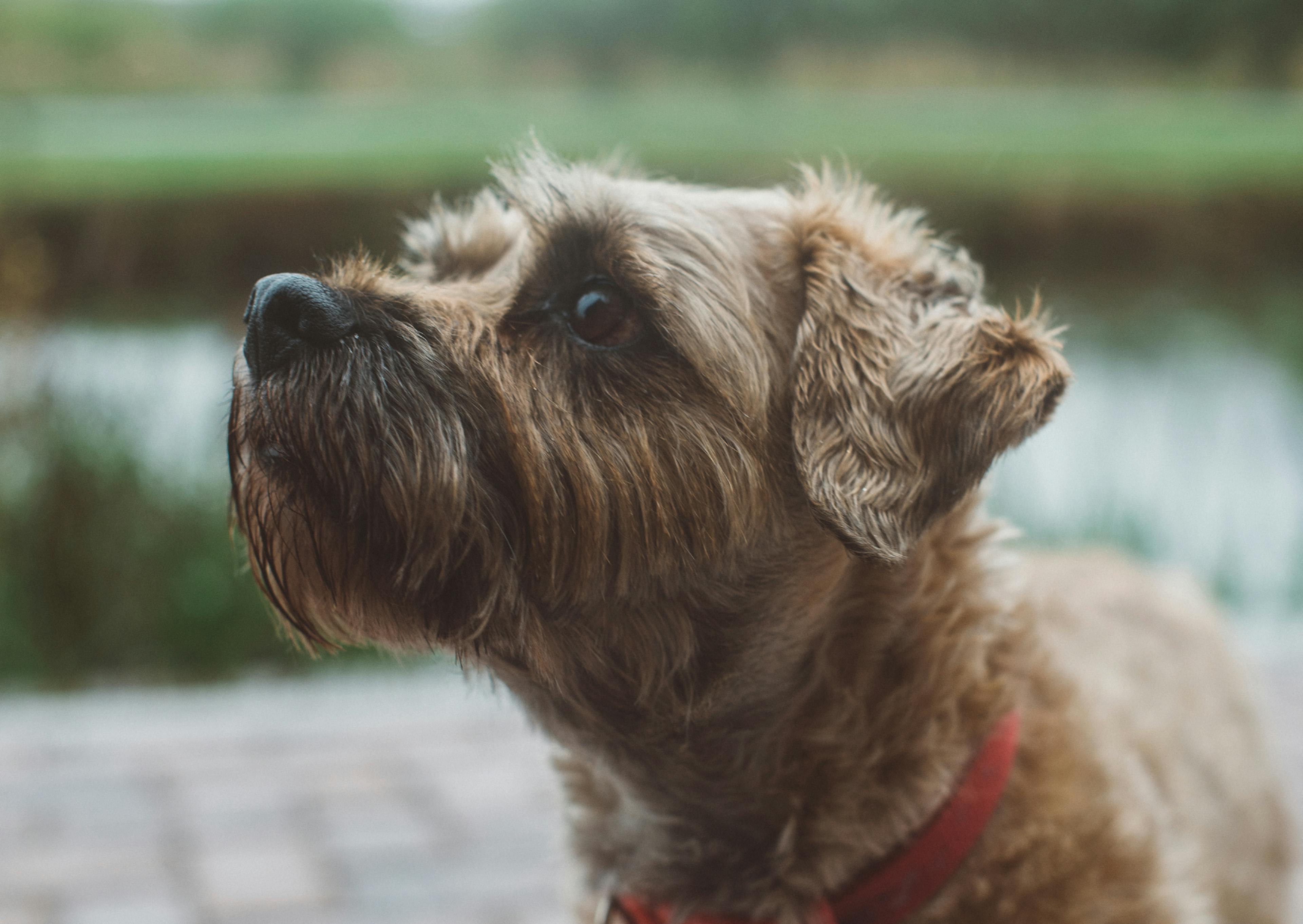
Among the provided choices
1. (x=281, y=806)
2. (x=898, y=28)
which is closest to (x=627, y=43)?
(x=898, y=28)

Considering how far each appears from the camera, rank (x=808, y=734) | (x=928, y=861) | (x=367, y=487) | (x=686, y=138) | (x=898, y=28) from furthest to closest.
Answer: (x=686, y=138) → (x=898, y=28) → (x=808, y=734) → (x=928, y=861) → (x=367, y=487)

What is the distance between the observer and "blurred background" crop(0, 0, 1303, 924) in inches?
229

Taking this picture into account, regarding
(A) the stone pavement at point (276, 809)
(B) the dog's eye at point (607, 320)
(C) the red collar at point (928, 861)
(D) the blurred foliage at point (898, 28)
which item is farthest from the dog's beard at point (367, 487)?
(D) the blurred foliage at point (898, 28)

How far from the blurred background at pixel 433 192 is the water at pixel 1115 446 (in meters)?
0.02

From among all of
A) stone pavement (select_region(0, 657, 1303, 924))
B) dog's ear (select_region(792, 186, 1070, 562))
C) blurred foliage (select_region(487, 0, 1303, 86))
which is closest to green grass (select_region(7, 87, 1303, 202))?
blurred foliage (select_region(487, 0, 1303, 86))

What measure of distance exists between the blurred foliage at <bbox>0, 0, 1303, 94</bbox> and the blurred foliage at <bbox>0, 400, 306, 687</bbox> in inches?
78.5

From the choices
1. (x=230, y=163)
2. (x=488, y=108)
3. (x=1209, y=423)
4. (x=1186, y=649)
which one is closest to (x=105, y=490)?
(x=230, y=163)

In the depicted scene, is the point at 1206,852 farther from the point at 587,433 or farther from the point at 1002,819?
the point at 587,433

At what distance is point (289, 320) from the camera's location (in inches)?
74.8

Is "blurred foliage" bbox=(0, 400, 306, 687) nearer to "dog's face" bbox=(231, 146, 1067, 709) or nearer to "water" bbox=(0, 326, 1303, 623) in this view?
"water" bbox=(0, 326, 1303, 623)

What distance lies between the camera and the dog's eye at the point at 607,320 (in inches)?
79.1

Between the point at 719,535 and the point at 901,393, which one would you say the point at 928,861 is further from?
the point at 901,393

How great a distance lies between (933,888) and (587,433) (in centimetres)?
99

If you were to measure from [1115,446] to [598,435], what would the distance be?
18.8ft
